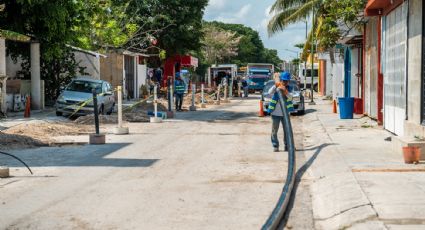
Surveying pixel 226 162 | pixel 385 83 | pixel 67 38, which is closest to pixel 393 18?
pixel 385 83

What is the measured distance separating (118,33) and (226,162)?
2913 cm

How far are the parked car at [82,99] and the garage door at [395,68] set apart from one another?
991 cm

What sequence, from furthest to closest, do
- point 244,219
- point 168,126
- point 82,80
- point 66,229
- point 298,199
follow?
1. point 82,80
2. point 168,126
3. point 298,199
4. point 244,219
5. point 66,229

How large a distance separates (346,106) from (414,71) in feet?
29.5

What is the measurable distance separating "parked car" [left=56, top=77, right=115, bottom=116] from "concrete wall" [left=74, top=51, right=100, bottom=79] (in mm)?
10278

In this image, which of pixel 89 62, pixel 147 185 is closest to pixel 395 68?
pixel 147 185

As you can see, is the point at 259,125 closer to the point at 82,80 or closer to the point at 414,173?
the point at 82,80

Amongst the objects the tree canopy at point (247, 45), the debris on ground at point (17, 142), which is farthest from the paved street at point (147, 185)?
the tree canopy at point (247, 45)

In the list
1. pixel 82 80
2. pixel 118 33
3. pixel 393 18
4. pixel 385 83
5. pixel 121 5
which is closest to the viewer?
pixel 393 18

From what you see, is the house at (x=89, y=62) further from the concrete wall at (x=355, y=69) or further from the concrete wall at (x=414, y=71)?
the concrete wall at (x=414, y=71)

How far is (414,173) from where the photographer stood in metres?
10.0

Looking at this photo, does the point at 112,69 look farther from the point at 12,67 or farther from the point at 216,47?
the point at 216,47

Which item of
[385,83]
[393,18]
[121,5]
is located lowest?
[385,83]

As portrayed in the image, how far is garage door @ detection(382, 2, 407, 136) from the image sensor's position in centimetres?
1530
